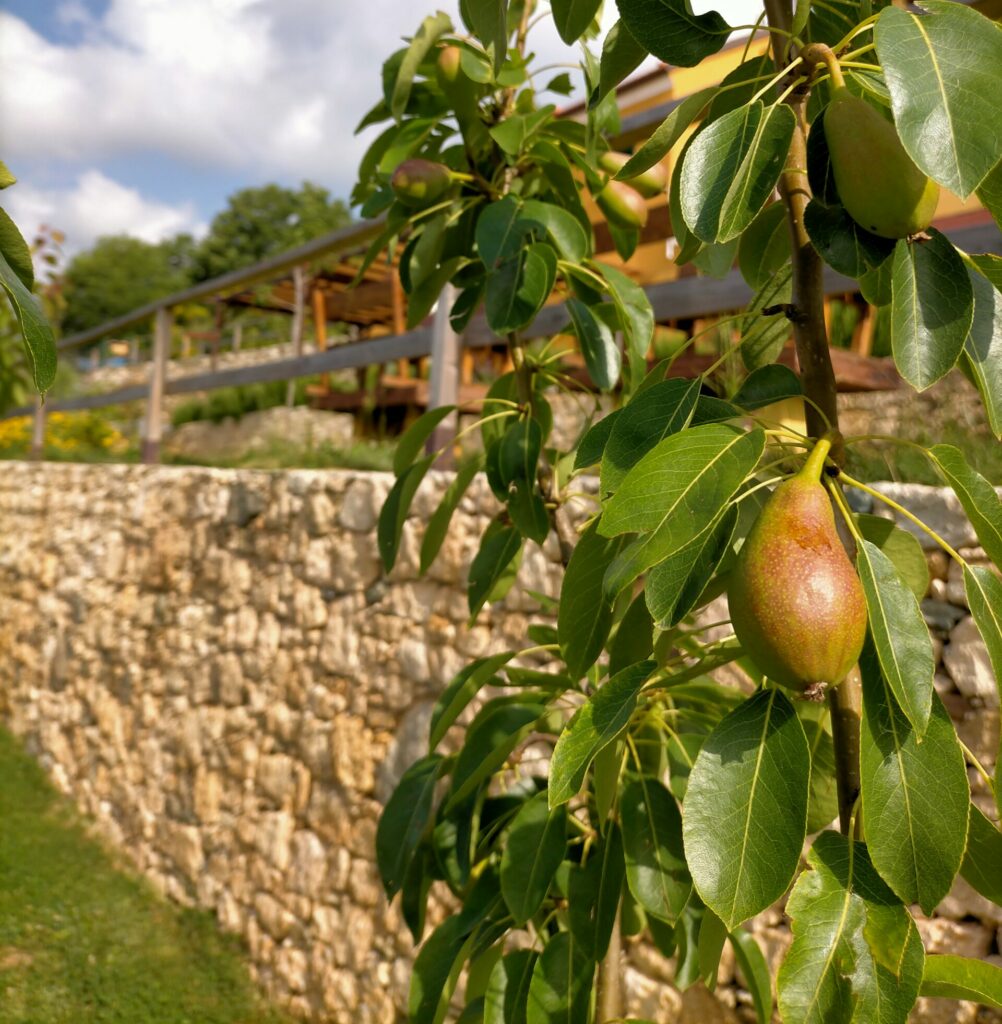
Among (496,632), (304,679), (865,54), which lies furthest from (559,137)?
(304,679)

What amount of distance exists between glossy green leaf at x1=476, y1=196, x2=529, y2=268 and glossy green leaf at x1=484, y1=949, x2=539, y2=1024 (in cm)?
92

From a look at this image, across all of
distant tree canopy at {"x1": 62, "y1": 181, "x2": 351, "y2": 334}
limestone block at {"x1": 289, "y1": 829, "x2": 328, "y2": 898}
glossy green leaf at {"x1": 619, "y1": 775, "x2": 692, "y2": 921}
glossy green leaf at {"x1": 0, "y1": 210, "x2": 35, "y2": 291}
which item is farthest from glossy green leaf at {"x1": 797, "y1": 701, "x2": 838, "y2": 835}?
distant tree canopy at {"x1": 62, "y1": 181, "x2": 351, "y2": 334}

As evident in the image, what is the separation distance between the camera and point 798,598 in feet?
2.12

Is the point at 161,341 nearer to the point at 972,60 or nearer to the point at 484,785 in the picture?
the point at 484,785

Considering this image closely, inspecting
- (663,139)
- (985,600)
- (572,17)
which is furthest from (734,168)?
(985,600)

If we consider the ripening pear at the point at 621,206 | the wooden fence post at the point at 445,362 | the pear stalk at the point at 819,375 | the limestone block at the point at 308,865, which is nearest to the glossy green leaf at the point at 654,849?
the pear stalk at the point at 819,375

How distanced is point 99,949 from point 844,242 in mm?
3755

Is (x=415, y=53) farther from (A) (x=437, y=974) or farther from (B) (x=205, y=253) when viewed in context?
(B) (x=205, y=253)

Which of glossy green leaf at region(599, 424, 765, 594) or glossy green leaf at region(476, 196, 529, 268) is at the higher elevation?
glossy green leaf at region(476, 196, 529, 268)

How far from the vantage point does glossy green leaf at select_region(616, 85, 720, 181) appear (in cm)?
83

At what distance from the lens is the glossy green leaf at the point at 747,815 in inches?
27.8

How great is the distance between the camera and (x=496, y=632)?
2672mm

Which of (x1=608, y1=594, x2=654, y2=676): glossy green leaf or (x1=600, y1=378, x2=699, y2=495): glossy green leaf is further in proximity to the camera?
(x1=608, y1=594, x2=654, y2=676): glossy green leaf

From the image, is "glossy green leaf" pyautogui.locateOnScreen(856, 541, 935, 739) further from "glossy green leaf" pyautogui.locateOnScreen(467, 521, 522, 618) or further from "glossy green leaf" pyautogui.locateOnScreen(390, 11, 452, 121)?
"glossy green leaf" pyautogui.locateOnScreen(390, 11, 452, 121)
